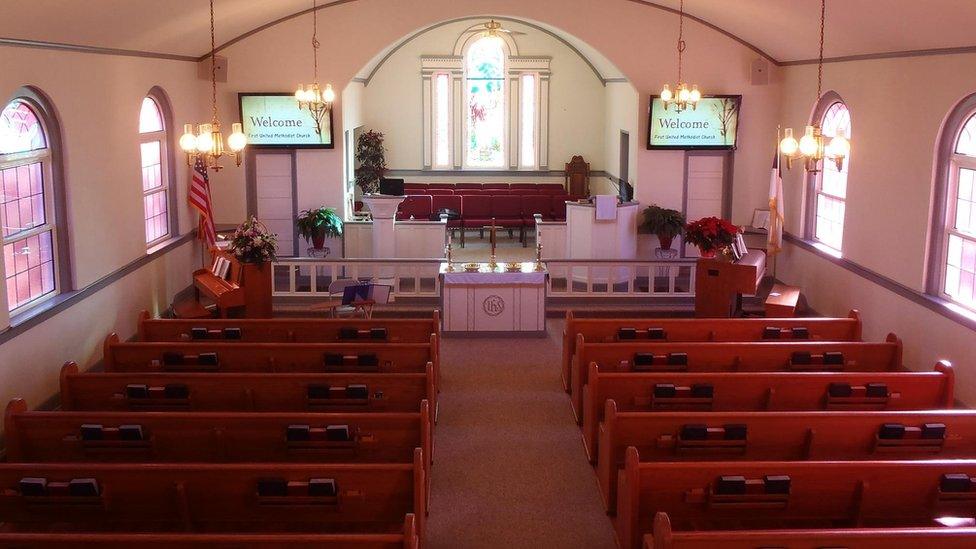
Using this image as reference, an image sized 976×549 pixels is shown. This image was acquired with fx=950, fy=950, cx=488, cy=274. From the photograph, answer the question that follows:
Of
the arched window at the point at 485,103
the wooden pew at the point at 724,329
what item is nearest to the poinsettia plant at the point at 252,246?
the wooden pew at the point at 724,329

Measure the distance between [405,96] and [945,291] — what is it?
13.6 meters

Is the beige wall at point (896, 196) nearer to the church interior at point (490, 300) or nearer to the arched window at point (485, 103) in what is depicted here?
the church interior at point (490, 300)

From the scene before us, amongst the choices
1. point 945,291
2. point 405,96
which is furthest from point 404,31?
point 945,291

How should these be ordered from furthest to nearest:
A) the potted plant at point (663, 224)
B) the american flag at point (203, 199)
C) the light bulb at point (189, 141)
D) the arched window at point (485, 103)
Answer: the arched window at point (485, 103), the potted plant at point (663, 224), the american flag at point (203, 199), the light bulb at point (189, 141)

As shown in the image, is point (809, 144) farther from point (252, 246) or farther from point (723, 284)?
point (252, 246)

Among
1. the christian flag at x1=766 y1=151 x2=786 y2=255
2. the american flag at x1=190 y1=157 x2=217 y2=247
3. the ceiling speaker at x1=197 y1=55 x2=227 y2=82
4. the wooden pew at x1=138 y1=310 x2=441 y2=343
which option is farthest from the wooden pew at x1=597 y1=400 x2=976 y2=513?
the ceiling speaker at x1=197 y1=55 x2=227 y2=82

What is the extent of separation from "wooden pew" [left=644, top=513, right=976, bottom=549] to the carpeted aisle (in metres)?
1.69

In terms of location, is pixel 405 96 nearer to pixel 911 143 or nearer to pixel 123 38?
pixel 123 38

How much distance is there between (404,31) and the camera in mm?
14688

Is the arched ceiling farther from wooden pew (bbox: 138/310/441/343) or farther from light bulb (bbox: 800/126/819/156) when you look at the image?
wooden pew (bbox: 138/310/441/343)

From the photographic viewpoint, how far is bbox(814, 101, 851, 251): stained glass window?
12492mm

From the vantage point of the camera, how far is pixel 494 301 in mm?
11945

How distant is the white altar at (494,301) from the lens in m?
11.8

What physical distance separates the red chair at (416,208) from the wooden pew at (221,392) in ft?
37.1
